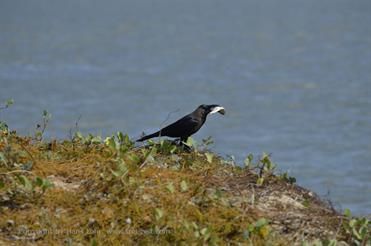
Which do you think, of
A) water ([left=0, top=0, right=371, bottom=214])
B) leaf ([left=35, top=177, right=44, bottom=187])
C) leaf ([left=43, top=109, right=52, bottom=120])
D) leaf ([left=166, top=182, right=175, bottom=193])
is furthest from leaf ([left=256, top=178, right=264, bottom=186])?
leaf ([left=43, top=109, right=52, bottom=120])

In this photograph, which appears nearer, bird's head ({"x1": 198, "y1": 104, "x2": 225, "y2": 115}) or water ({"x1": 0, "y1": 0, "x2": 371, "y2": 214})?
bird's head ({"x1": 198, "y1": 104, "x2": 225, "y2": 115})

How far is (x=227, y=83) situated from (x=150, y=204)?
1352 inches

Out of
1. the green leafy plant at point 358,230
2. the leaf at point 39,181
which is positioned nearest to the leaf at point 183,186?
the leaf at point 39,181

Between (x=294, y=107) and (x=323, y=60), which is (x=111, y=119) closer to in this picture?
(x=294, y=107)

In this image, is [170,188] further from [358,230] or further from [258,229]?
[358,230]

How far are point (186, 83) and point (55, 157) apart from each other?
34.3 metres

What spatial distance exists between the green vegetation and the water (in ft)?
5.28

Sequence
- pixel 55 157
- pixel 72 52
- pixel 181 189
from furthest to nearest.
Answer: pixel 72 52 < pixel 55 157 < pixel 181 189

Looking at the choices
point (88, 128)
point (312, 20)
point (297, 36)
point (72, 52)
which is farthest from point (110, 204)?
point (312, 20)

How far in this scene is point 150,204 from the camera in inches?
220

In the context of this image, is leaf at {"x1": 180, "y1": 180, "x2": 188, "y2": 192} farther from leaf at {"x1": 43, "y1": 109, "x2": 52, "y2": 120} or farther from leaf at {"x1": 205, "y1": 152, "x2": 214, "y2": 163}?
leaf at {"x1": 43, "y1": 109, "x2": 52, "y2": 120}

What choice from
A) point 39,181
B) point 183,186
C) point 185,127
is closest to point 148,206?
point 183,186

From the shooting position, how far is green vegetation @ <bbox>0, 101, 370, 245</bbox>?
5.29 m

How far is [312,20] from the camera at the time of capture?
8338 centimetres
